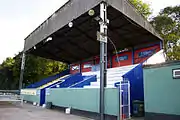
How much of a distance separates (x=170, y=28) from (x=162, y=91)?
46.0 feet

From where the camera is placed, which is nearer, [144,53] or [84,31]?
[84,31]

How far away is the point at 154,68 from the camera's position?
6121 mm

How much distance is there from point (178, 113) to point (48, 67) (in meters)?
24.0

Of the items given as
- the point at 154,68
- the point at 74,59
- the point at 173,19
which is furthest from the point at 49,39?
the point at 173,19

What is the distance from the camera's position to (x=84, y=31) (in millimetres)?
12805

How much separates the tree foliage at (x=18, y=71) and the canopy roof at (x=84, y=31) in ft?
20.2

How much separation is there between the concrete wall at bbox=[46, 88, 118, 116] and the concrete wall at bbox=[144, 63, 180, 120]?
119 cm

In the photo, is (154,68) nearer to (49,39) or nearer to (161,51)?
(161,51)

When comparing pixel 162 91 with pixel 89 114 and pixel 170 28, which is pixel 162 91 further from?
pixel 170 28

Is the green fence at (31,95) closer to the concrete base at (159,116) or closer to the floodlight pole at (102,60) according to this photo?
the floodlight pole at (102,60)

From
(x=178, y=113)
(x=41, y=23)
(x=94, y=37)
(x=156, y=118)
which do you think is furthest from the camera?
(x=41, y=23)

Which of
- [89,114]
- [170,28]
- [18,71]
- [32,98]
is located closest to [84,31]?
[89,114]

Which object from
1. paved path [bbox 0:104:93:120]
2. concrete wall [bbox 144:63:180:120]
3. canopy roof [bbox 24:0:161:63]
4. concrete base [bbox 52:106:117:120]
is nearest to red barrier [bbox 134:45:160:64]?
canopy roof [bbox 24:0:161:63]

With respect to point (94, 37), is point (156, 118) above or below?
below
